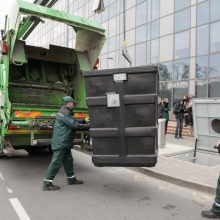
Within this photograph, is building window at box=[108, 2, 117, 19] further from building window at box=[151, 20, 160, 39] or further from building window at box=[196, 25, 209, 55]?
building window at box=[196, 25, 209, 55]

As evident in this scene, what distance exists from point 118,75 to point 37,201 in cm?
222

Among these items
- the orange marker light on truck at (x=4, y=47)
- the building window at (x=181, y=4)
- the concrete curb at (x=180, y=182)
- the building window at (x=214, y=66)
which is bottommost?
the concrete curb at (x=180, y=182)

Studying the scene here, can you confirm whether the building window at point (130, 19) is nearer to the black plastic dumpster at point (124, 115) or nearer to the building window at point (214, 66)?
the building window at point (214, 66)

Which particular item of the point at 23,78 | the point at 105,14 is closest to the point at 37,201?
the point at 23,78

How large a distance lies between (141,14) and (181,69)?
5.58m

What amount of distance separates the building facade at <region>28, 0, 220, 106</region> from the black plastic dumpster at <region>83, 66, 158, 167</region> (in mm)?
9587

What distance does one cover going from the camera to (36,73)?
29.7 feet

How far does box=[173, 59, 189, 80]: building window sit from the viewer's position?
1920cm

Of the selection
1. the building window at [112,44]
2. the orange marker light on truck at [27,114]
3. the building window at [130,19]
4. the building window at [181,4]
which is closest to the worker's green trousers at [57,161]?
the orange marker light on truck at [27,114]

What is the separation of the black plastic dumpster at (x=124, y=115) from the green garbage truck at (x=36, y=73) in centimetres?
176

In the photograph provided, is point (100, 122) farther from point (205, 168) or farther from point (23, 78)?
point (23, 78)

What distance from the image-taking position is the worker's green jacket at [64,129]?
6.12 meters

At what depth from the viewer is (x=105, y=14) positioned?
2786cm

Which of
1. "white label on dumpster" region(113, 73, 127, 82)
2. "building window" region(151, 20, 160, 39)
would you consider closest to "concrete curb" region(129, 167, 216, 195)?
"white label on dumpster" region(113, 73, 127, 82)
